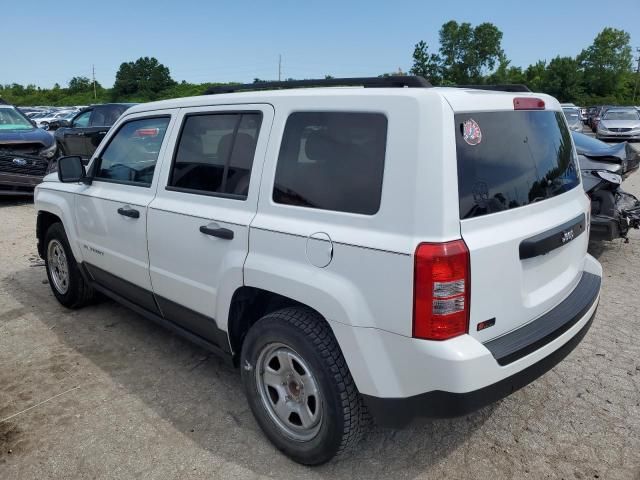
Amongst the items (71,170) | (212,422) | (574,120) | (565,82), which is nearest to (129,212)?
(71,170)

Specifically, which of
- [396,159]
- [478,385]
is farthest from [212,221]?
[478,385]

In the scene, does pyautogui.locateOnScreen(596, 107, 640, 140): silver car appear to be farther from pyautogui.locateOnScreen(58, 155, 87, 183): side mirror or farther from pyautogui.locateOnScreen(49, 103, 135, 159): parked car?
pyautogui.locateOnScreen(58, 155, 87, 183): side mirror

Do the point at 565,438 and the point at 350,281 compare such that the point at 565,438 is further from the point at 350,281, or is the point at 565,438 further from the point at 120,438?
the point at 120,438

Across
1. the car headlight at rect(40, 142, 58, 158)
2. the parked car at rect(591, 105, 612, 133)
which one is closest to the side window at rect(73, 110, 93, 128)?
the car headlight at rect(40, 142, 58, 158)

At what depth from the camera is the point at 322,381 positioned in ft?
7.98

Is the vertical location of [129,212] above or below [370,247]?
below

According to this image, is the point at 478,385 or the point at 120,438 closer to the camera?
the point at 478,385

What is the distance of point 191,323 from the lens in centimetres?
331

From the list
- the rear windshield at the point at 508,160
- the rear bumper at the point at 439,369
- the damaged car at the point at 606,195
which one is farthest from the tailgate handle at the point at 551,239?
the damaged car at the point at 606,195

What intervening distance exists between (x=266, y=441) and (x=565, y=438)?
5.38 feet

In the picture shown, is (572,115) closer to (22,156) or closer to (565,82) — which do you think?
(22,156)

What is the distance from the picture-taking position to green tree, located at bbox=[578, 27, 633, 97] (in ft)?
250

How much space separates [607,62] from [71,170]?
91126 mm

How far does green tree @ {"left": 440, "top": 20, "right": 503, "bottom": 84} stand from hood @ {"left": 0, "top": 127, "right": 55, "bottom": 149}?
84.5 m
